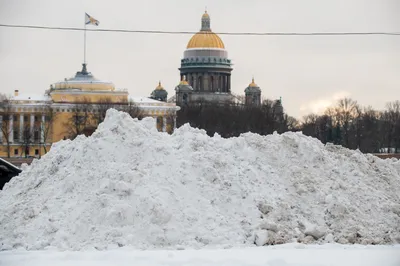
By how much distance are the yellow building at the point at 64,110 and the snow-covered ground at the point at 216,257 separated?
64.1 m

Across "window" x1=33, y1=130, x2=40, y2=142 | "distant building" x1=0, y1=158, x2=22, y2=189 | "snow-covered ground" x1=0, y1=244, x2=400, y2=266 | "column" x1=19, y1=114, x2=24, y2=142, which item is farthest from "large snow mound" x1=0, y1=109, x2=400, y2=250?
"window" x1=33, y1=130, x2=40, y2=142

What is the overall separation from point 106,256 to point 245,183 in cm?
410

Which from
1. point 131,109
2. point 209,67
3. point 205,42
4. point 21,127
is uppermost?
point 205,42

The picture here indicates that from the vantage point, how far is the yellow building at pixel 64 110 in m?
83.8

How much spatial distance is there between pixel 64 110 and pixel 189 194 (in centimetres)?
7643

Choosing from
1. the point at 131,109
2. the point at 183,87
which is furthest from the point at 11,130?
the point at 183,87

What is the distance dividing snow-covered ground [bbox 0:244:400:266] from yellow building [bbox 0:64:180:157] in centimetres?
6410

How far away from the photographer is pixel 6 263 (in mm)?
15469

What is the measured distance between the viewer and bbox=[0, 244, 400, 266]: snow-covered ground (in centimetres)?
1553

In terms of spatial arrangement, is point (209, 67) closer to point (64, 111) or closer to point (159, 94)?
point (159, 94)

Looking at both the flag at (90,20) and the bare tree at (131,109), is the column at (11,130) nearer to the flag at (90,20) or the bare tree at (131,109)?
the bare tree at (131,109)

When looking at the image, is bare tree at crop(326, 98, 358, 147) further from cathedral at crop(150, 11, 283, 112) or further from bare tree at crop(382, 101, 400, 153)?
cathedral at crop(150, 11, 283, 112)

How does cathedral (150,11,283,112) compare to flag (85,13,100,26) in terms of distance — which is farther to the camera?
cathedral (150,11,283,112)

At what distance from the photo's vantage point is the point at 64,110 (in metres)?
94.1
